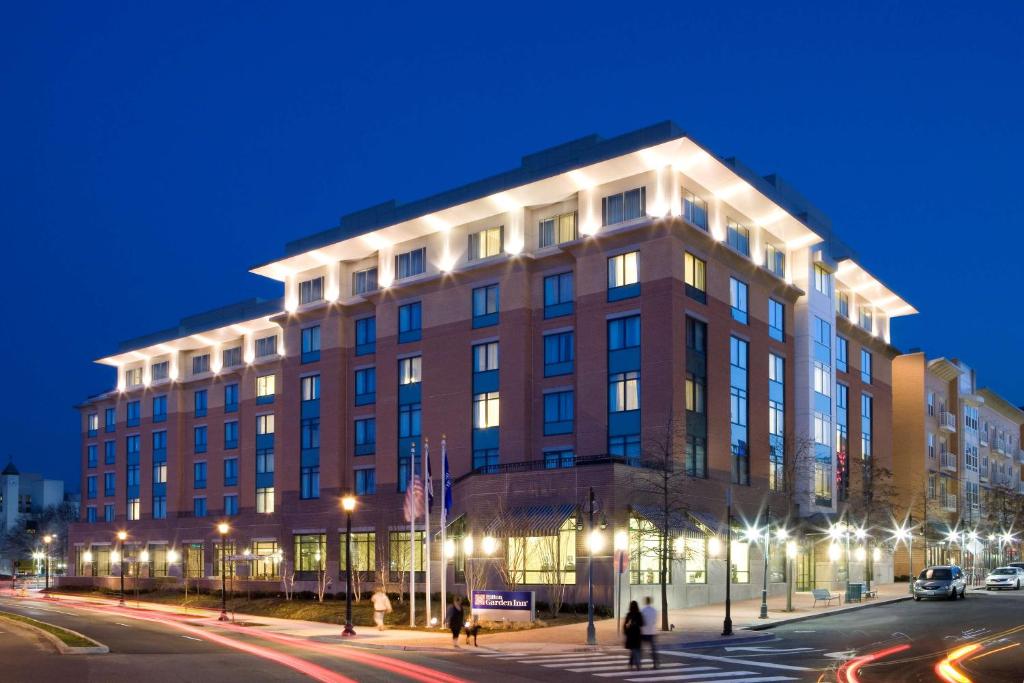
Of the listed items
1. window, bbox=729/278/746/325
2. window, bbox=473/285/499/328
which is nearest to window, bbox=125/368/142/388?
window, bbox=473/285/499/328

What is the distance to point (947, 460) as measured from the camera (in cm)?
9731

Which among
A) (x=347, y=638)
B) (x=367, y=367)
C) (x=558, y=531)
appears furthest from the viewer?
(x=367, y=367)

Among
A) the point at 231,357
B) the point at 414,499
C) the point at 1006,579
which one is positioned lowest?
the point at 1006,579

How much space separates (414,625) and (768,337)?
98.5ft

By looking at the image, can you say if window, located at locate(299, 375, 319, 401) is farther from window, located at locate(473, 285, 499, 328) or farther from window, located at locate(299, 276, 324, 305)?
window, located at locate(473, 285, 499, 328)

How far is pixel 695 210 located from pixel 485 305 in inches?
549

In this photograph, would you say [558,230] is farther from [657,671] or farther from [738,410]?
[657,671]

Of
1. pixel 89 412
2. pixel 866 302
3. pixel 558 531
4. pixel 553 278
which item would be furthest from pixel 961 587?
pixel 89 412

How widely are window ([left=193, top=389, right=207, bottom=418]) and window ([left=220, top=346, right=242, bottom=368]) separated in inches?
172

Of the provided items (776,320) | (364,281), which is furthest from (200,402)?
(776,320)

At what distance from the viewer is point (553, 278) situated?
62.8 meters

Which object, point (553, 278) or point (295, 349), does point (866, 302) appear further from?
point (295, 349)

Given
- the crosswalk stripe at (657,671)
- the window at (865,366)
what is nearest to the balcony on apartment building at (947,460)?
the window at (865,366)

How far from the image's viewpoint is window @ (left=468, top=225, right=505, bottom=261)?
216 feet
